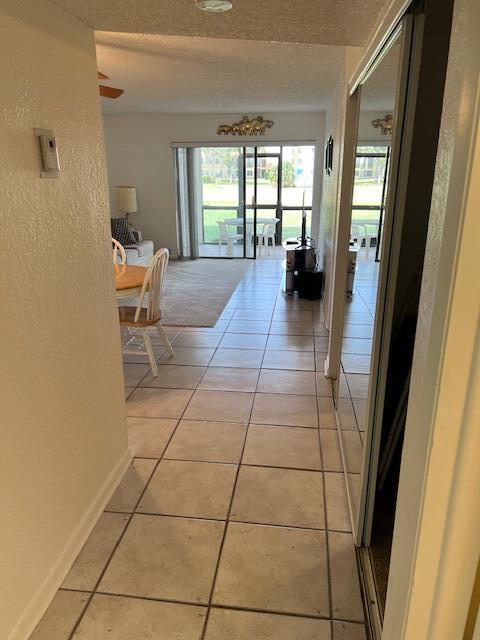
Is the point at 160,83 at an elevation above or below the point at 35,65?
above

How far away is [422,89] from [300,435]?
5.91 ft

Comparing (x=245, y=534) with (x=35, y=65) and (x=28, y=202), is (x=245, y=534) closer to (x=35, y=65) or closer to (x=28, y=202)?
(x=28, y=202)

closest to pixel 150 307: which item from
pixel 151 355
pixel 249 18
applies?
pixel 151 355

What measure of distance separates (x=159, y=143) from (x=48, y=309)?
21.4 ft

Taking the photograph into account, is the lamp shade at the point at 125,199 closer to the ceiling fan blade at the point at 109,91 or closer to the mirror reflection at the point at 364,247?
the ceiling fan blade at the point at 109,91

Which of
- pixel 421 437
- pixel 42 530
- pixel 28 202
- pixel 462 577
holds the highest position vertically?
pixel 28 202

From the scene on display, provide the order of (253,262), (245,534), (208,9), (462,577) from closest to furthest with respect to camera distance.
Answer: (462,577) < (208,9) < (245,534) < (253,262)

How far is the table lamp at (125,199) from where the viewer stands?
7012mm

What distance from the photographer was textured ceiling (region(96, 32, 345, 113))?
3.29 m

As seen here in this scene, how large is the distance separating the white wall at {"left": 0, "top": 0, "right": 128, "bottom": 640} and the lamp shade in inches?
212

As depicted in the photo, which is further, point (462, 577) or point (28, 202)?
point (28, 202)

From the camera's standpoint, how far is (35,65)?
1404 mm

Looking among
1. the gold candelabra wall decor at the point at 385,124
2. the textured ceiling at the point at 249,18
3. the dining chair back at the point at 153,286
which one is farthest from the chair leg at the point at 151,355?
the gold candelabra wall decor at the point at 385,124

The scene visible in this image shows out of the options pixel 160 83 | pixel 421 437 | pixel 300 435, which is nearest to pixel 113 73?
pixel 160 83
